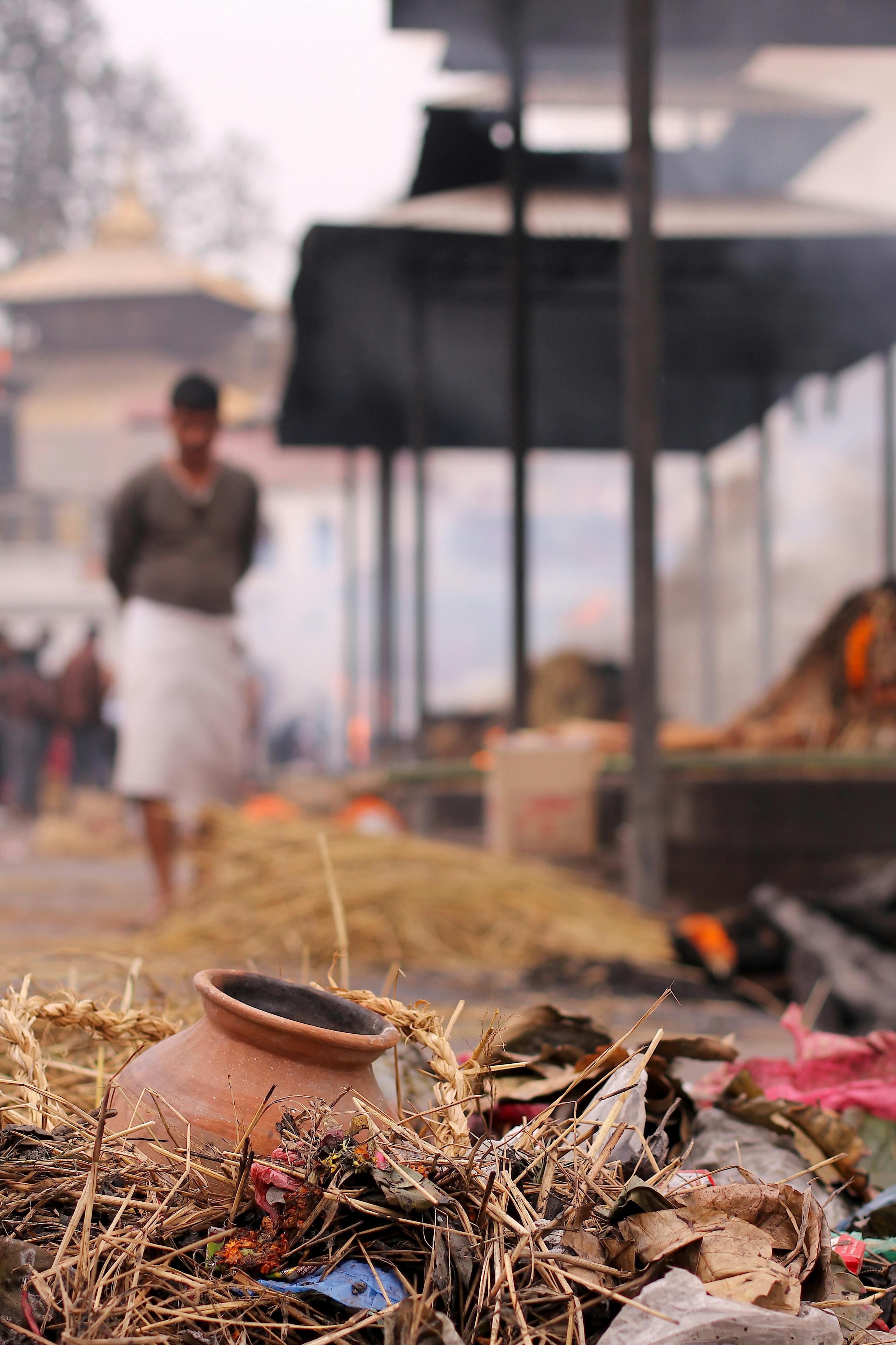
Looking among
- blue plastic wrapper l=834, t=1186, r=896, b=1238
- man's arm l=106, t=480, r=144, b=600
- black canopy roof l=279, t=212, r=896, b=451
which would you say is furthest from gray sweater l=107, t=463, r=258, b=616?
blue plastic wrapper l=834, t=1186, r=896, b=1238

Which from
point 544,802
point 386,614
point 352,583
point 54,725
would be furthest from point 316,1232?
point 352,583

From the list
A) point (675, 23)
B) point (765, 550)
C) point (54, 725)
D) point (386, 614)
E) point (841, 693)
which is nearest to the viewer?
point (675, 23)

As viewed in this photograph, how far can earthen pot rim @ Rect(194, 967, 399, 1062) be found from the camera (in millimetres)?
1263

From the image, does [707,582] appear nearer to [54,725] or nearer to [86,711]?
[86,711]

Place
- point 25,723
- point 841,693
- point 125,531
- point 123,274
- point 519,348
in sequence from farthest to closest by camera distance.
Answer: point 123,274 < point 25,723 < point 841,693 < point 519,348 < point 125,531

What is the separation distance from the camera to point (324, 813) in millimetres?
10586

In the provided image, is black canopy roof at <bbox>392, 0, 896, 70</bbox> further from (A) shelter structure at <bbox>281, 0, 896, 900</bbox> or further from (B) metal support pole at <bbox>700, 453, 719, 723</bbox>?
(B) metal support pole at <bbox>700, 453, 719, 723</bbox>

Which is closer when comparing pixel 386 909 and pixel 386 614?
pixel 386 909

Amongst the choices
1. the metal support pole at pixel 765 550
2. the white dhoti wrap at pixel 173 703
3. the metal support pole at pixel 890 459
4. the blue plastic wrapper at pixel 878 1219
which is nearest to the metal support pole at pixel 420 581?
the metal support pole at pixel 890 459

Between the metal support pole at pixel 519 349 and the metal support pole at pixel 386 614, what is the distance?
4289mm

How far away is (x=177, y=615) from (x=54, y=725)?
33.2 ft

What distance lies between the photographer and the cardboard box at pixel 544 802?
204 inches

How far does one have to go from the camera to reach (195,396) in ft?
15.0

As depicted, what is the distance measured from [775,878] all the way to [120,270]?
30.7 m
